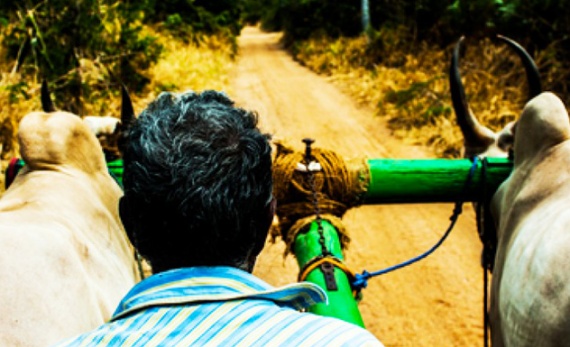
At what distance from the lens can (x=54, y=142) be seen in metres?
2.10

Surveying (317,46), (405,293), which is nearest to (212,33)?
(317,46)

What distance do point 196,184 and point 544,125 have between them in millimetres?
1711

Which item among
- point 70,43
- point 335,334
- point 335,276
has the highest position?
point 335,334

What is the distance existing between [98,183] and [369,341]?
1.63m

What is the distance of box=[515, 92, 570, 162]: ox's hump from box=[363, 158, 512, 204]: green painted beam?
25 cm

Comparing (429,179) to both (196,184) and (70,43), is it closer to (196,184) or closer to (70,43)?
(196,184)

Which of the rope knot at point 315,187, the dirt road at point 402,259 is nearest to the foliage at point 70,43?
the dirt road at point 402,259

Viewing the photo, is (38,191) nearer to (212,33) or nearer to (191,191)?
(191,191)

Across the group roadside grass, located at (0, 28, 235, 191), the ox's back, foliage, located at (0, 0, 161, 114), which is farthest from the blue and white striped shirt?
foliage, located at (0, 0, 161, 114)

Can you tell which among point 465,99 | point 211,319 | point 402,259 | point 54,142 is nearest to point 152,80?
point 402,259

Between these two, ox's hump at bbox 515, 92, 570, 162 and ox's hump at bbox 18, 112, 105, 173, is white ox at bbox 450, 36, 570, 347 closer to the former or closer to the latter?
ox's hump at bbox 515, 92, 570, 162

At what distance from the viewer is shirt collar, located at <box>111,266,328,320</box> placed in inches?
35.1

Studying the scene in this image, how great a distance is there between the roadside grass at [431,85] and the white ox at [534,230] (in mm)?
4548

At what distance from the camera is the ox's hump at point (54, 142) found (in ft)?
6.77
